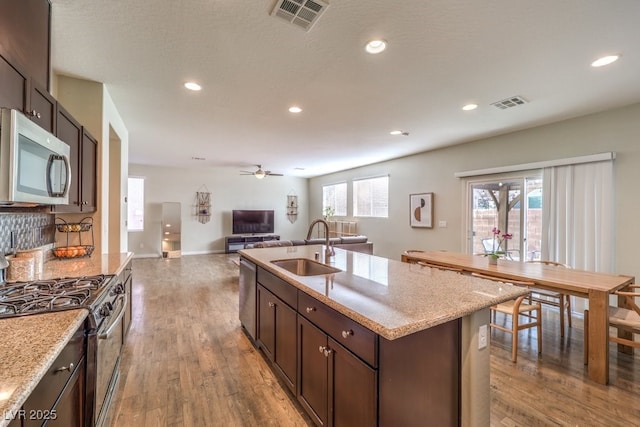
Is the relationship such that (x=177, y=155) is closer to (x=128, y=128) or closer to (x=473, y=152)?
(x=128, y=128)

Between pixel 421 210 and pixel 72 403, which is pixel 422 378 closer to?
pixel 72 403

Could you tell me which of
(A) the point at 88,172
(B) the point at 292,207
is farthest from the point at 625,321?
(B) the point at 292,207

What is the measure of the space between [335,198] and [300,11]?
7.39 m

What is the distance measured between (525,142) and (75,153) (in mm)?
5435

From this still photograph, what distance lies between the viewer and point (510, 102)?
328 centimetres

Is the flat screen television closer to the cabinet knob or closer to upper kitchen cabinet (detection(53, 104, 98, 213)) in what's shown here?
upper kitchen cabinet (detection(53, 104, 98, 213))

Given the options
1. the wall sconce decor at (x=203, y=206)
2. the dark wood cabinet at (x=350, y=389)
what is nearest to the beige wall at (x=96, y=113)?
the dark wood cabinet at (x=350, y=389)

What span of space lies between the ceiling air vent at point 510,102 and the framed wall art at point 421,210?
2.49m

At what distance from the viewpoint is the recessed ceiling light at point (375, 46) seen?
214cm

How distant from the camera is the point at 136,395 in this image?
2.11 metres

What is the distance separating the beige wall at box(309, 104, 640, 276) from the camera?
335 cm

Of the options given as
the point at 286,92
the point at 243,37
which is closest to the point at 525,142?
the point at 286,92

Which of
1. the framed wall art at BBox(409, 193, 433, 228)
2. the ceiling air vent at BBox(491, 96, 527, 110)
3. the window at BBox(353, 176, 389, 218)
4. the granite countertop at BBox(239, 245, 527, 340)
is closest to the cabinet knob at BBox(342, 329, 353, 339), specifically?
the granite countertop at BBox(239, 245, 527, 340)

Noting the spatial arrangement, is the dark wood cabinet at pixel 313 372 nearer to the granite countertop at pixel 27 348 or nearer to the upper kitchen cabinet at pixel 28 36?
the granite countertop at pixel 27 348
